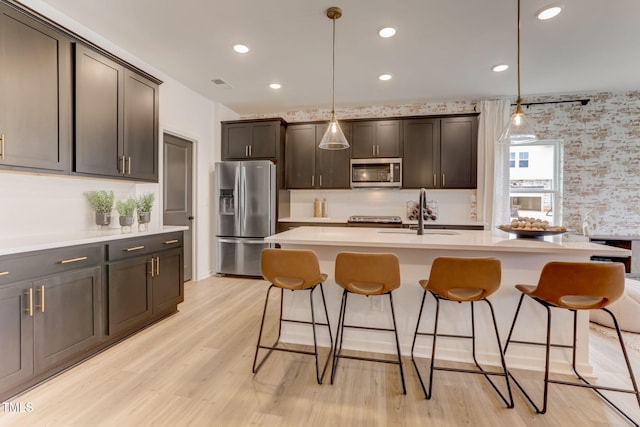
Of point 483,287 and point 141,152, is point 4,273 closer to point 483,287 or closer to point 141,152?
point 141,152

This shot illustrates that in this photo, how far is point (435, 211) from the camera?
493 cm

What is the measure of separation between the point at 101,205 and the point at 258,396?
2204 mm

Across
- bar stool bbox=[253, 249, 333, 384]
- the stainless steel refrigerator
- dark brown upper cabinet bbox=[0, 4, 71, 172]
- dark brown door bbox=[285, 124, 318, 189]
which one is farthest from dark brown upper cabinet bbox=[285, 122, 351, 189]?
dark brown upper cabinet bbox=[0, 4, 71, 172]

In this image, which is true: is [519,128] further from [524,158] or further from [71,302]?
[71,302]

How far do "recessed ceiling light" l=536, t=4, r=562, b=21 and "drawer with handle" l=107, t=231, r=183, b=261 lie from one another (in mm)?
3959

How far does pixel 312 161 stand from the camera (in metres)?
5.00

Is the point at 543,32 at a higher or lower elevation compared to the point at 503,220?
higher

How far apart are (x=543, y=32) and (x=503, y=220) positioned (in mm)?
2670

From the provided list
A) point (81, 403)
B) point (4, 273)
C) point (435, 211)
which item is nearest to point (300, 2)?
point (4, 273)

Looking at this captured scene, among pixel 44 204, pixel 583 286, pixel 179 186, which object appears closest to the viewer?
pixel 583 286

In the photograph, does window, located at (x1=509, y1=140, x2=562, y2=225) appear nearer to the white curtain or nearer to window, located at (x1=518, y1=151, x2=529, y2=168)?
window, located at (x1=518, y1=151, x2=529, y2=168)

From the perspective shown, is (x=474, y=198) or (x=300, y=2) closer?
(x=300, y=2)

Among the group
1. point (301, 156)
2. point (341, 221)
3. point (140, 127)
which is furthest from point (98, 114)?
point (341, 221)

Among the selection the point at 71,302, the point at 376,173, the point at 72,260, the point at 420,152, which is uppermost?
the point at 420,152
